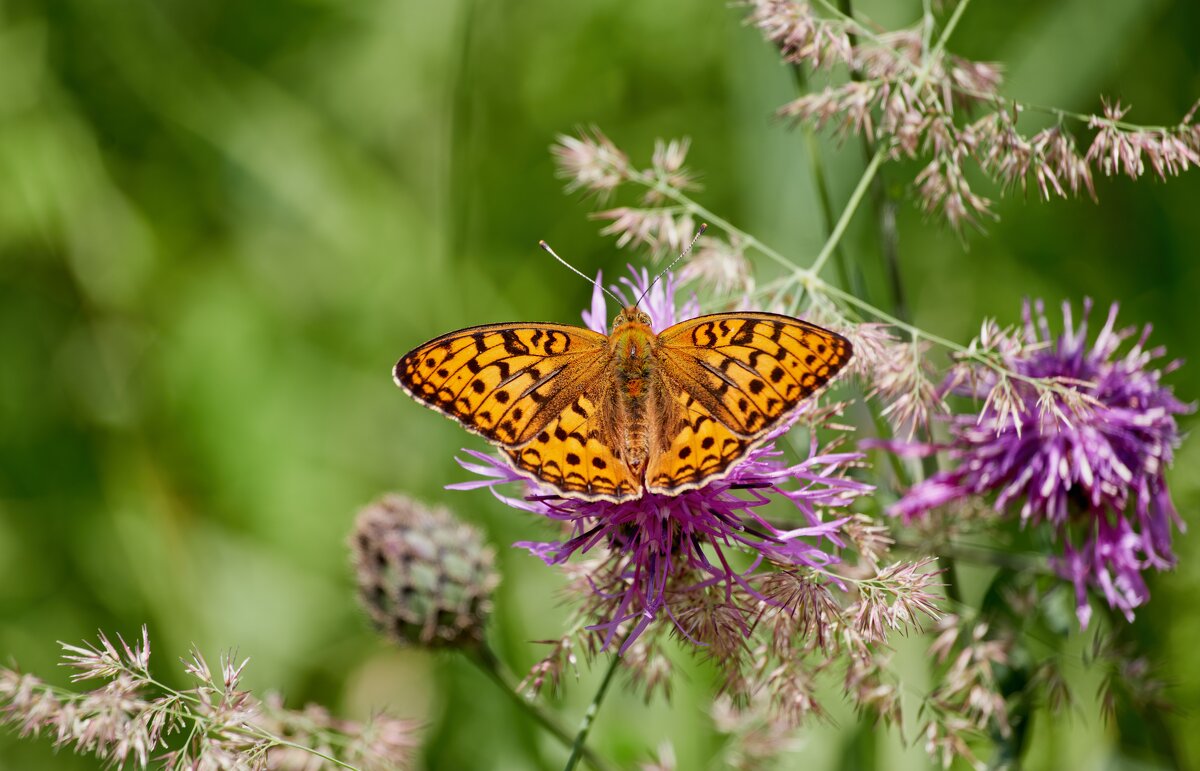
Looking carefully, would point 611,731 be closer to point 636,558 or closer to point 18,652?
point 636,558

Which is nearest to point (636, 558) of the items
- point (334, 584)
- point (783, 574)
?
point (783, 574)

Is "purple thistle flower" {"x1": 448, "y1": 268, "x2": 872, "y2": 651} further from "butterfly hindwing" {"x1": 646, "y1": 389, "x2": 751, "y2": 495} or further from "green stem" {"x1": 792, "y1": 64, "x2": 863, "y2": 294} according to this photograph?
"green stem" {"x1": 792, "y1": 64, "x2": 863, "y2": 294}

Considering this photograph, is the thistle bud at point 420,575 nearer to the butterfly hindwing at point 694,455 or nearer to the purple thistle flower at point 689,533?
the purple thistle flower at point 689,533

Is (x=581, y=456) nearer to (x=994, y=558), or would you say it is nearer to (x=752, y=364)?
(x=752, y=364)

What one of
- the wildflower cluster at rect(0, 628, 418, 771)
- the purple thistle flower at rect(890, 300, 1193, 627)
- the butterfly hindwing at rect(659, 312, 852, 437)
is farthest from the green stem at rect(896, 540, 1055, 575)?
the wildflower cluster at rect(0, 628, 418, 771)

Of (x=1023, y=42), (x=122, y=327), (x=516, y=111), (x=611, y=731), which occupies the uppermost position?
(x=1023, y=42)

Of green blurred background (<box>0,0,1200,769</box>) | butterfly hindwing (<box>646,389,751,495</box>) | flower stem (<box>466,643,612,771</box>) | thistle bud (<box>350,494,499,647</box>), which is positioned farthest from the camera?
green blurred background (<box>0,0,1200,769</box>)
